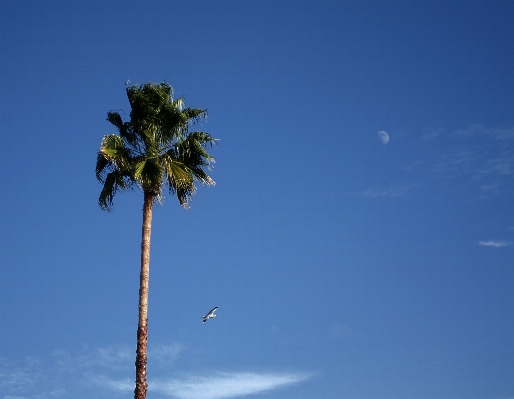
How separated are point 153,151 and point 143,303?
6.23 m

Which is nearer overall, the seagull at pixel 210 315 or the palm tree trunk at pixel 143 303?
the palm tree trunk at pixel 143 303

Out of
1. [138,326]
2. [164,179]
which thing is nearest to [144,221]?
[164,179]

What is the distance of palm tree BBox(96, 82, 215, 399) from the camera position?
3086 centimetres

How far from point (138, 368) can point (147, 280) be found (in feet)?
10.8

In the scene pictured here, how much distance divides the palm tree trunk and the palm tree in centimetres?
4

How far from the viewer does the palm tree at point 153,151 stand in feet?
101

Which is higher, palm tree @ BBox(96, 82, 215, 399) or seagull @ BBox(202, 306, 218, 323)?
palm tree @ BBox(96, 82, 215, 399)

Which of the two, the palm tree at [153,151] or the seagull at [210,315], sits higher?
the palm tree at [153,151]

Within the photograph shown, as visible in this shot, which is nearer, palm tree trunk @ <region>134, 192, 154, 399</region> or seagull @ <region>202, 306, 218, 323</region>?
palm tree trunk @ <region>134, 192, 154, 399</region>

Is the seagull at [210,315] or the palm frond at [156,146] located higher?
the palm frond at [156,146]

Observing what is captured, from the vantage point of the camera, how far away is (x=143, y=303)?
2888 centimetres

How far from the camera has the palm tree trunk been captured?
2758 centimetres

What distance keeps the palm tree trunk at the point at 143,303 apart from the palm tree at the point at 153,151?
40 mm

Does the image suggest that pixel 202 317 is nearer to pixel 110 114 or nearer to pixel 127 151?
pixel 127 151
